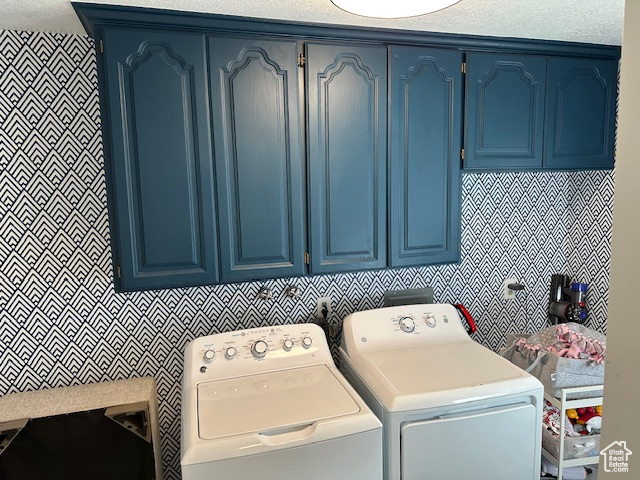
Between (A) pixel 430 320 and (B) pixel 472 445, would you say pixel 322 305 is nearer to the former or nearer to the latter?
(A) pixel 430 320

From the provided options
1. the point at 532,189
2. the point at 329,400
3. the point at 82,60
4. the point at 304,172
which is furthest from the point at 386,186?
the point at 82,60

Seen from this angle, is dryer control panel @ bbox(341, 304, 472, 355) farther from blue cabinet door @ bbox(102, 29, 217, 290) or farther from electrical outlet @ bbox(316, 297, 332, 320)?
blue cabinet door @ bbox(102, 29, 217, 290)

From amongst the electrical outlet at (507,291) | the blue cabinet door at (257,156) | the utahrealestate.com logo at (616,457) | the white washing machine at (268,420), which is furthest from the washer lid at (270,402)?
the electrical outlet at (507,291)

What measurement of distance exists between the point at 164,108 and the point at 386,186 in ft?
3.10

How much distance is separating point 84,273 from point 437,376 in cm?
157

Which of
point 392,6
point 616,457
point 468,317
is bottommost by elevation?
point 468,317

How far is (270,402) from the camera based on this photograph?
65.9 inches

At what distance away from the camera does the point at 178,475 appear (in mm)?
2332

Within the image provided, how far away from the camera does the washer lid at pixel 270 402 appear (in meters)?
1.53

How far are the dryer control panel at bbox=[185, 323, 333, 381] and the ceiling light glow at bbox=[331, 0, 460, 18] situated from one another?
1296 millimetres

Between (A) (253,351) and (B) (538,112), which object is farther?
(B) (538,112)

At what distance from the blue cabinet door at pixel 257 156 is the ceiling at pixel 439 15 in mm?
152

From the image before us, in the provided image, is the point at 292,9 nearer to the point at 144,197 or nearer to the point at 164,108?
the point at 164,108

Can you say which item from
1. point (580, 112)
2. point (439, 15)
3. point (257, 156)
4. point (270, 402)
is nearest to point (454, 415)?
point (270, 402)
